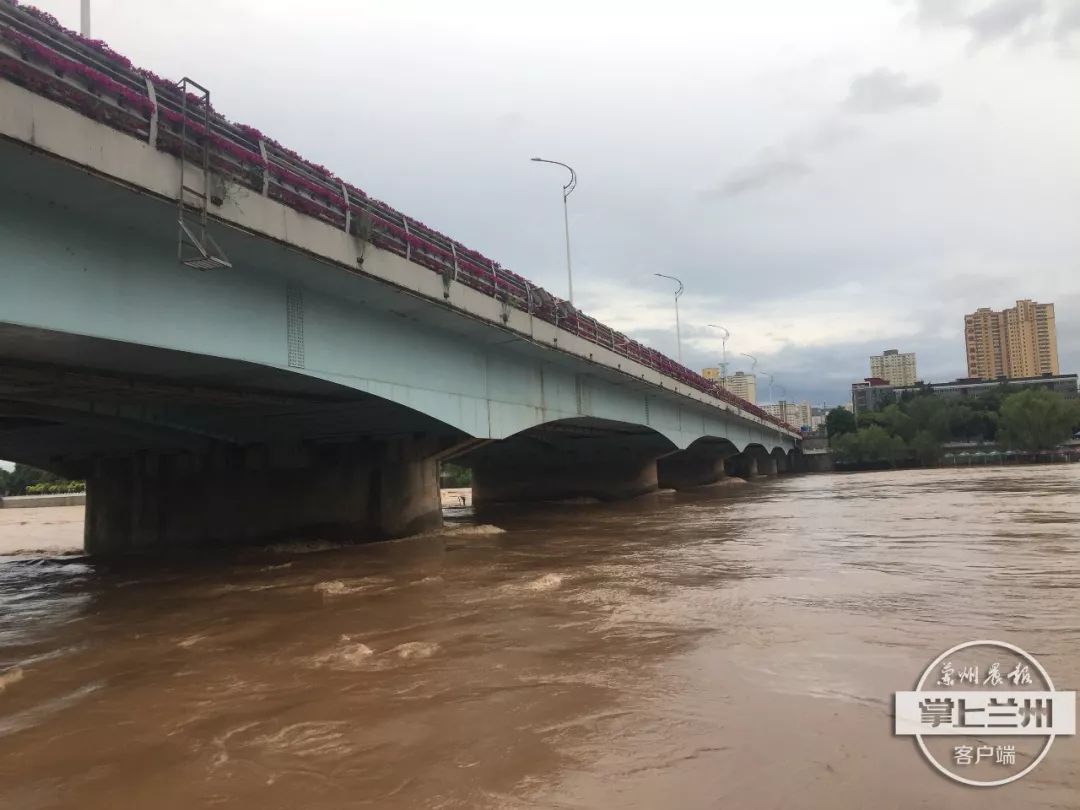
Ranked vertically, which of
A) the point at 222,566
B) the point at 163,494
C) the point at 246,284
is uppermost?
the point at 246,284

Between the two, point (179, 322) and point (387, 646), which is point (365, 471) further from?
point (387, 646)

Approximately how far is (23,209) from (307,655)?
232 inches

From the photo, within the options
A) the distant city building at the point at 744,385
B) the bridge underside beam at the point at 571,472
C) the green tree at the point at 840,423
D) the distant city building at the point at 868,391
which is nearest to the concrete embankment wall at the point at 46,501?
the bridge underside beam at the point at 571,472

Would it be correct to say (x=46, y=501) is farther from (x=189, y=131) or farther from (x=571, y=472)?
(x=189, y=131)

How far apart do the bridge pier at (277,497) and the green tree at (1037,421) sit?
7874cm

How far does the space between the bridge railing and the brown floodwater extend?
605cm

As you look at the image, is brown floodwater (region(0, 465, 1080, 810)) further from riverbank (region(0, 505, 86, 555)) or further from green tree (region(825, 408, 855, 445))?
green tree (region(825, 408, 855, 445))

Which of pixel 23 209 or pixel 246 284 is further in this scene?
pixel 246 284

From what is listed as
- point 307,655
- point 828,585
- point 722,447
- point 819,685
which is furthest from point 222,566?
point 722,447

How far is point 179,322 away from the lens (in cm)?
998

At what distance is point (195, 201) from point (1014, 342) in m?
193

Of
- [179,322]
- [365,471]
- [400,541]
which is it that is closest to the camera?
[179,322]

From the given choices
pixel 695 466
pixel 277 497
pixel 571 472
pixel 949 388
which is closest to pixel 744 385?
pixel 949 388

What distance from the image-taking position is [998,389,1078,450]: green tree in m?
76.3
